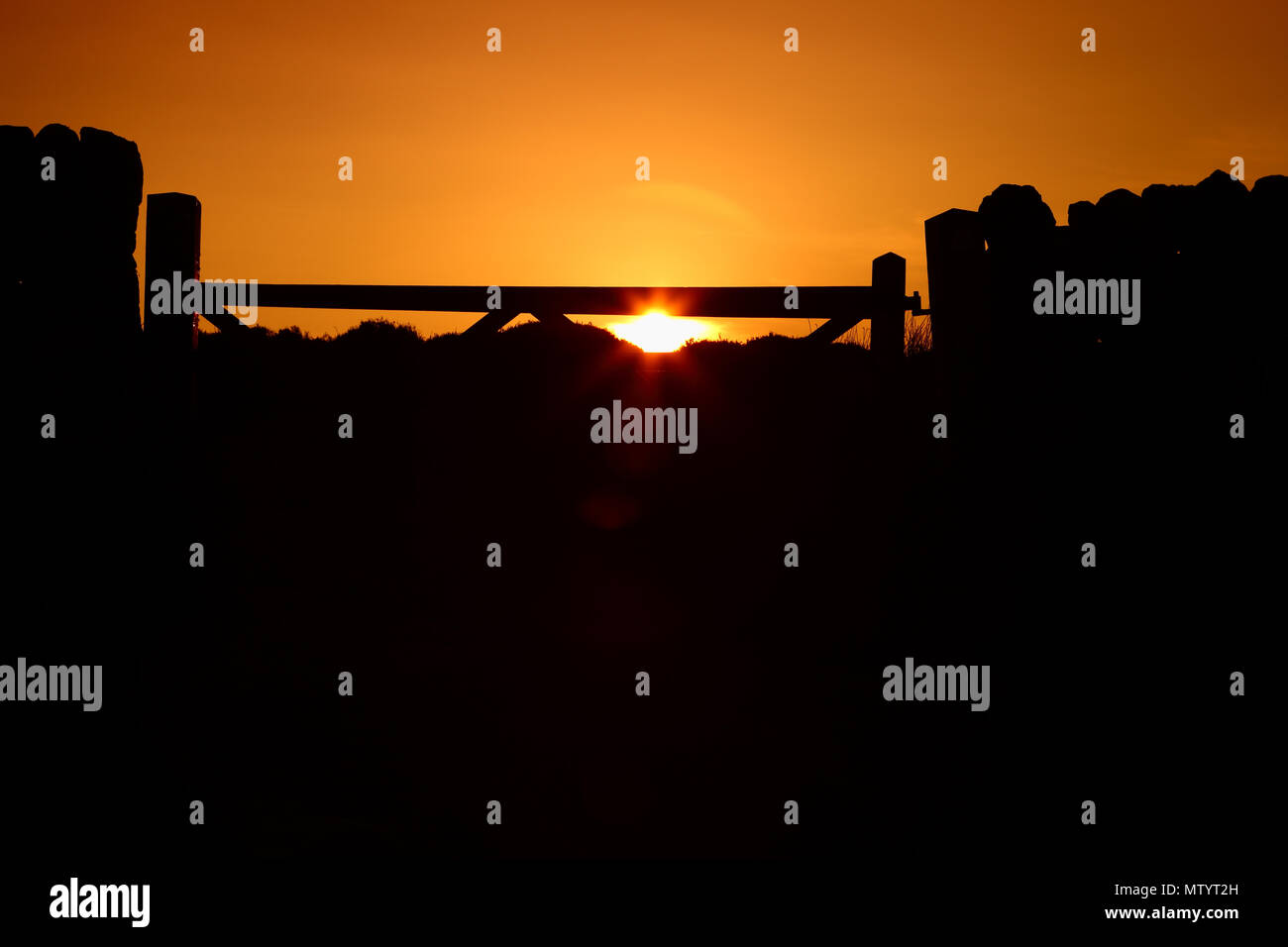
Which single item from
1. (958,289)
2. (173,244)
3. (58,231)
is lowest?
(958,289)

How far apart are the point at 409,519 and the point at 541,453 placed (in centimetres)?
140

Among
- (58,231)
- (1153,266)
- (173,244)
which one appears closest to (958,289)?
(1153,266)

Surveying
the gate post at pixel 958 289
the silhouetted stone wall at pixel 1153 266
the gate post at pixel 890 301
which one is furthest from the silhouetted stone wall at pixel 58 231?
the gate post at pixel 890 301

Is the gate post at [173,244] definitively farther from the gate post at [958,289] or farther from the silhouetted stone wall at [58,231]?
the gate post at [958,289]

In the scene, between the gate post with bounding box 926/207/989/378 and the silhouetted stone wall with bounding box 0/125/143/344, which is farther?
the gate post with bounding box 926/207/989/378

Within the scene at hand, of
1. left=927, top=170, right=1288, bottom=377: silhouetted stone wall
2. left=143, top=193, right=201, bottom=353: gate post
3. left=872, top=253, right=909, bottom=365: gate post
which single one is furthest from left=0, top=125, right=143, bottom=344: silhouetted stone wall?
left=872, top=253, right=909, bottom=365: gate post

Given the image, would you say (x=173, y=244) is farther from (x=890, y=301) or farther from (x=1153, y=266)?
(x=1153, y=266)

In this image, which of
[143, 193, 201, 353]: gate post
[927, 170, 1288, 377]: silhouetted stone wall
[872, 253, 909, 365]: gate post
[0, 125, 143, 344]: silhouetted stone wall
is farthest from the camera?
[872, 253, 909, 365]: gate post

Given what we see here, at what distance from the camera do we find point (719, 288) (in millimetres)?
6754

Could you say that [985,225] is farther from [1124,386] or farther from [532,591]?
[532,591]

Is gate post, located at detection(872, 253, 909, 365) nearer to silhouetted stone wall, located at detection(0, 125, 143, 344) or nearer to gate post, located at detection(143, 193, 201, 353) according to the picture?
gate post, located at detection(143, 193, 201, 353)

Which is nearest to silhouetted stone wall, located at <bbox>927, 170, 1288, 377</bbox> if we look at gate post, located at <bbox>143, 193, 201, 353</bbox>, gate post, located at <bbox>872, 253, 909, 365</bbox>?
gate post, located at <bbox>872, 253, 909, 365</bbox>

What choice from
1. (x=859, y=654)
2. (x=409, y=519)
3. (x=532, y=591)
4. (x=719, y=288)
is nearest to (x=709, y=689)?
(x=859, y=654)

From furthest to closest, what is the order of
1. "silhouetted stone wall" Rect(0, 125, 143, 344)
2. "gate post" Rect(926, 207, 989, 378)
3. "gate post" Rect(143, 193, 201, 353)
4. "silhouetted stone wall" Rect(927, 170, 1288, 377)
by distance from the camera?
1. "gate post" Rect(143, 193, 201, 353)
2. "gate post" Rect(926, 207, 989, 378)
3. "silhouetted stone wall" Rect(927, 170, 1288, 377)
4. "silhouetted stone wall" Rect(0, 125, 143, 344)
